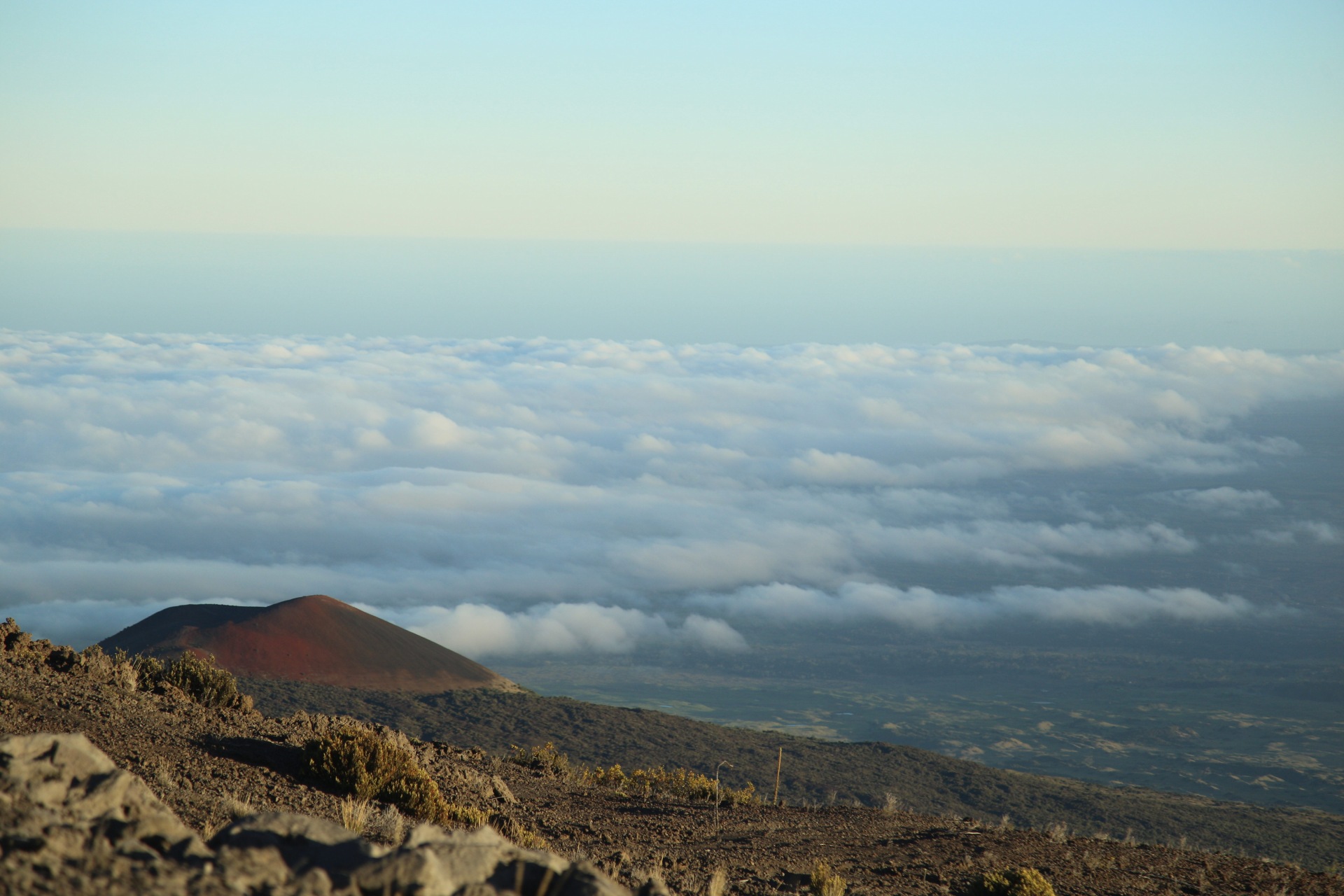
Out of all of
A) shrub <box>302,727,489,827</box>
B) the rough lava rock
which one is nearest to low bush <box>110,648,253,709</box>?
shrub <box>302,727,489,827</box>

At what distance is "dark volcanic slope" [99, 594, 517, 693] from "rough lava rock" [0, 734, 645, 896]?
31.7m

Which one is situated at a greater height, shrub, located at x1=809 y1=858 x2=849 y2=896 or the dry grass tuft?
the dry grass tuft

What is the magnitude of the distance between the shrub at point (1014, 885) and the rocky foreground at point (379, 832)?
0.13ft

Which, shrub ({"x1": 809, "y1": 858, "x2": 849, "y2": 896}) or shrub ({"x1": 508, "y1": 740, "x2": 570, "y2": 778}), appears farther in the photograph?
shrub ({"x1": 508, "y1": 740, "x2": 570, "y2": 778})

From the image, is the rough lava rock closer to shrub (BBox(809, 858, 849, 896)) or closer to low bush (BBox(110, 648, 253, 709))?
shrub (BBox(809, 858, 849, 896))

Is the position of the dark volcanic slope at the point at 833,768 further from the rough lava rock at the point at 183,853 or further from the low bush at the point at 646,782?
the rough lava rock at the point at 183,853

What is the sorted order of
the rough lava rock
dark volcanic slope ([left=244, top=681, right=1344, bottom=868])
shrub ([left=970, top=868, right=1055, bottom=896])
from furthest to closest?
dark volcanic slope ([left=244, top=681, right=1344, bottom=868]) < shrub ([left=970, top=868, right=1055, bottom=896]) < the rough lava rock

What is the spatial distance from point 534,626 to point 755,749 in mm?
153913

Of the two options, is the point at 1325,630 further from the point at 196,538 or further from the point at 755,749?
the point at 196,538

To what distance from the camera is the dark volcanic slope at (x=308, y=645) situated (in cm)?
3600

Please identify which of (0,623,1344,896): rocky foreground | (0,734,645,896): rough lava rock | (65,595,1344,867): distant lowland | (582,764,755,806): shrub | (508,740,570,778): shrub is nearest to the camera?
(0,734,645,896): rough lava rock

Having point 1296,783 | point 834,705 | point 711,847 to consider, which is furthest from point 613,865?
point 834,705

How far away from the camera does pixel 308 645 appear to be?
126 feet

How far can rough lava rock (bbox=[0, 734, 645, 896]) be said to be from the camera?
397cm
